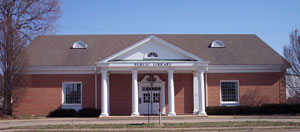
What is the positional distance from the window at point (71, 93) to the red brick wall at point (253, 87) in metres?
11.4

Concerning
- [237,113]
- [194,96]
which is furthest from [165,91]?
[237,113]

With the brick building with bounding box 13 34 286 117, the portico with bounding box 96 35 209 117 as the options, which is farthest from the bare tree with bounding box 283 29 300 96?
the portico with bounding box 96 35 209 117

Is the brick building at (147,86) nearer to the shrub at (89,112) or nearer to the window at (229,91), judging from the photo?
the window at (229,91)

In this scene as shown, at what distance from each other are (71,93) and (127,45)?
7328 mm

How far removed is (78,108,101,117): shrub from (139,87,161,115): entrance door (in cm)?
386

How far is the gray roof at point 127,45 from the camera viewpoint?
95.9 feet

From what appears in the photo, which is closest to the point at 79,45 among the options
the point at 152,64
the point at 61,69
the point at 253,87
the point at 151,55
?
the point at 61,69

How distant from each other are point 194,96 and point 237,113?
3856 millimetres

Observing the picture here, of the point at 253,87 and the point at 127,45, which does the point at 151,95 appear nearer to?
the point at 127,45

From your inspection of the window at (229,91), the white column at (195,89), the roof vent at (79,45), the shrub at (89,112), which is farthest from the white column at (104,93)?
the window at (229,91)

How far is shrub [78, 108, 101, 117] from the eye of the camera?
27281 mm

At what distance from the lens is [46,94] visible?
2833 cm

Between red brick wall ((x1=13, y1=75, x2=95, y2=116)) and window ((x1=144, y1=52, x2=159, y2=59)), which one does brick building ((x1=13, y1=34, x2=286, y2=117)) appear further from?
window ((x1=144, y1=52, x2=159, y2=59))

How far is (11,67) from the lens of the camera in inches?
1030
